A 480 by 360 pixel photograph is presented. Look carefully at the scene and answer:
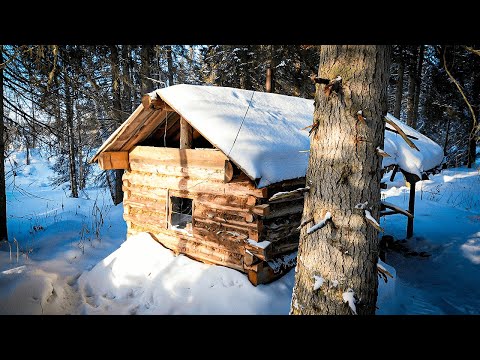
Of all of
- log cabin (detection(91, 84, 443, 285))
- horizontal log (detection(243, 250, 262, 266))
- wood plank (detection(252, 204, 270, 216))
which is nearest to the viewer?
log cabin (detection(91, 84, 443, 285))

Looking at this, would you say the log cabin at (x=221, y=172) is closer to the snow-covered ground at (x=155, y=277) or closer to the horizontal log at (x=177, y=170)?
the horizontal log at (x=177, y=170)

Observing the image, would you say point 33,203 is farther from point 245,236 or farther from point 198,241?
point 245,236

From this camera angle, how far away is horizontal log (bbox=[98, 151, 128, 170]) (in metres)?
6.72

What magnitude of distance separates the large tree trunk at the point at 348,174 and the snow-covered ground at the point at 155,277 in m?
2.79

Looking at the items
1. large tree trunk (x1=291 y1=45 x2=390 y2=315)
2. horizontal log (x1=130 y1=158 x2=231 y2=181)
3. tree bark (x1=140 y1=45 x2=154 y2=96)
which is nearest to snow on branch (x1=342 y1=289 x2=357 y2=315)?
large tree trunk (x1=291 y1=45 x2=390 y2=315)

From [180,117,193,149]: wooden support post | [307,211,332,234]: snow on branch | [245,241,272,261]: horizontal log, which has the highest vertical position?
[180,117,193,149]: wooden support post

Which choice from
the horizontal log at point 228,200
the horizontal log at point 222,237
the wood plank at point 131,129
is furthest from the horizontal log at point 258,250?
the wood plank at point 131,129

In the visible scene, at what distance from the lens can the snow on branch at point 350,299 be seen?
234cm

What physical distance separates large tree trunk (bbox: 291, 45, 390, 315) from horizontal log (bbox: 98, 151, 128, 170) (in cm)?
578

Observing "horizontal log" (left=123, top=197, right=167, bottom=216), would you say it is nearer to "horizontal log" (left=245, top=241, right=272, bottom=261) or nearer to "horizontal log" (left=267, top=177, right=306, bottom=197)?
"horizontal log" (left=245, top=241, right=272, bottom=261)

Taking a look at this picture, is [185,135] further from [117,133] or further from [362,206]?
[362,206]
